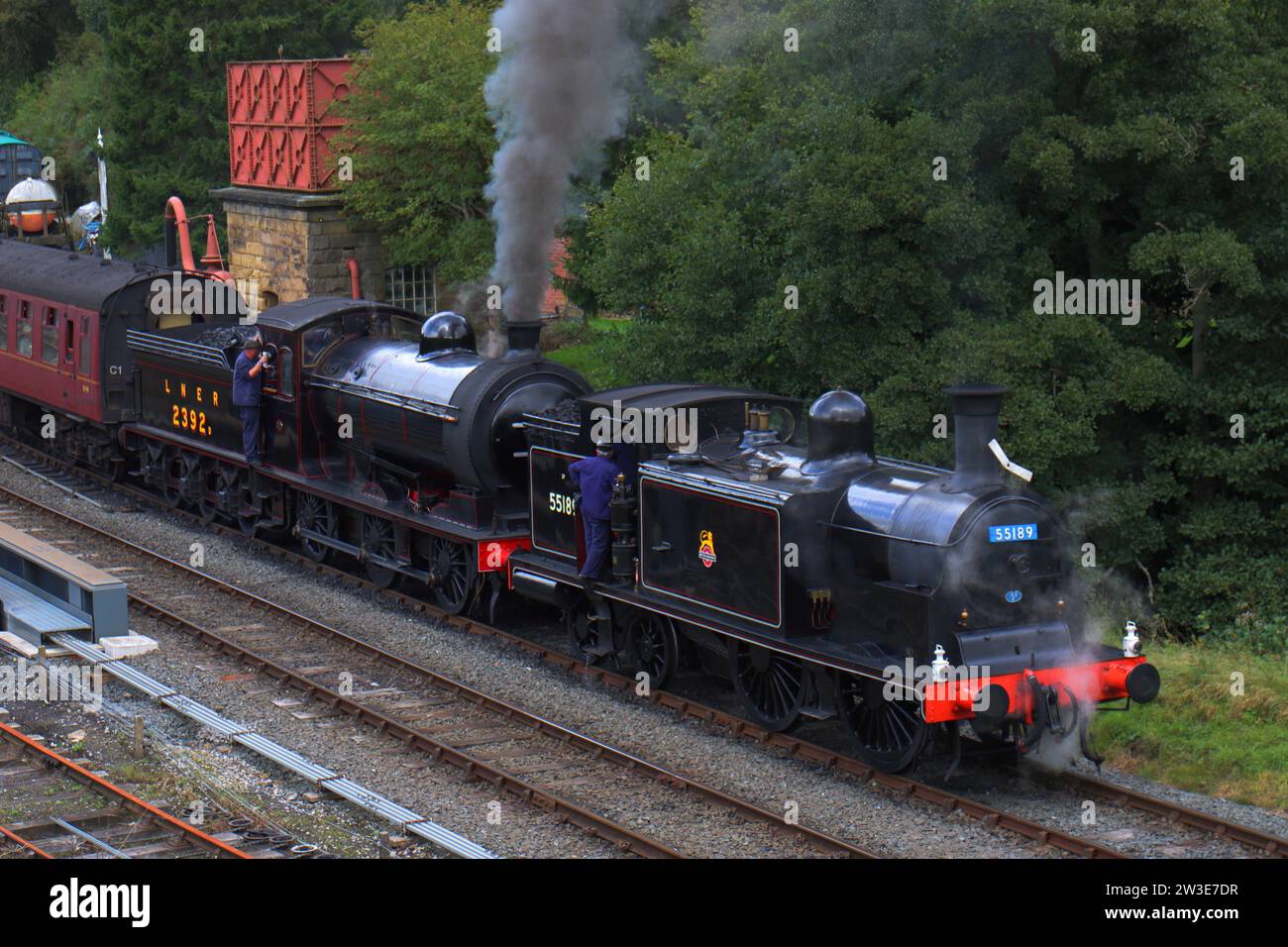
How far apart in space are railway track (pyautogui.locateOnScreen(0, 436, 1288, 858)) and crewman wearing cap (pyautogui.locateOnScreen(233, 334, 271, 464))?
9.97ft

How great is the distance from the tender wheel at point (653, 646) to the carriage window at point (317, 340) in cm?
570

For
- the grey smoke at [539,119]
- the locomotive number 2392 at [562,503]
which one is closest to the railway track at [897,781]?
the locomotive number 2392 at [562,503]

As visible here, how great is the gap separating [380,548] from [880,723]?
7.19 meters

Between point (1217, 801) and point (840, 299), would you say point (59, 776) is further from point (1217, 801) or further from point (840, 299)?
point (840, 299)

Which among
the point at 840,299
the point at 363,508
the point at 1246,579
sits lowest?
the point at 1246,579

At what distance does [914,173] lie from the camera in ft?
56.7

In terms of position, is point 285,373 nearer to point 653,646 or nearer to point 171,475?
point 171,475

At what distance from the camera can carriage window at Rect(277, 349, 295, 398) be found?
17.1 meters

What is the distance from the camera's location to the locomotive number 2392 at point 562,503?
44.5 ft

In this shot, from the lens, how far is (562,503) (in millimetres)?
13734

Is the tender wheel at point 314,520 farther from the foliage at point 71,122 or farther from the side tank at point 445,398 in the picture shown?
the foliage at point 71,122

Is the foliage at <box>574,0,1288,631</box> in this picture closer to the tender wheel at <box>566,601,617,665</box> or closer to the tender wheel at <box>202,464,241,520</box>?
the tender wheel at <box>566,601,617,665</box>

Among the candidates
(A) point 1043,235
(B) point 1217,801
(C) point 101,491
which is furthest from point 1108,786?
(C) point 101,491

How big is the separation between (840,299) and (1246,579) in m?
5.55
